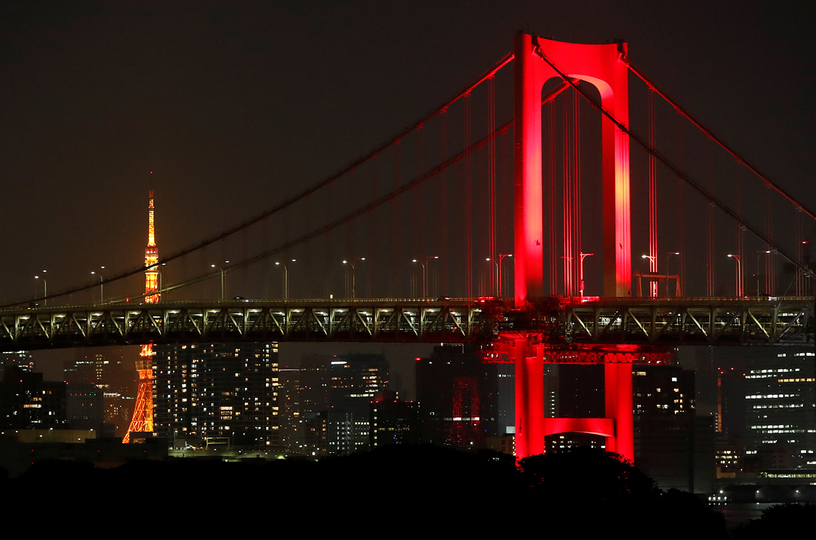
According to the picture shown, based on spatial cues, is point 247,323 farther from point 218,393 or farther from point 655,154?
point 218,393

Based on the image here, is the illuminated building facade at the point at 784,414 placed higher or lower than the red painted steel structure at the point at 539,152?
lower

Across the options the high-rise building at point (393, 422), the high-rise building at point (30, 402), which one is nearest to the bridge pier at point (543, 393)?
the high-rise building at point (393, 422)

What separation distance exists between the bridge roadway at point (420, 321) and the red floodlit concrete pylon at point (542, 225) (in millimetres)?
963

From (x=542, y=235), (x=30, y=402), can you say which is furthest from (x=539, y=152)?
(x=30, y=402)

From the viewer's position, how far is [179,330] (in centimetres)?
7381

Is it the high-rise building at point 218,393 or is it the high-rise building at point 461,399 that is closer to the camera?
the high-rise building at point 461,399

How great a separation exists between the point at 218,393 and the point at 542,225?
447ft

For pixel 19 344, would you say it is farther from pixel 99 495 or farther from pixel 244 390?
pixel 244 390

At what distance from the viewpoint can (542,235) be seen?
189 ft

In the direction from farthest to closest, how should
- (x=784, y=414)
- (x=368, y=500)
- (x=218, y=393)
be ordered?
(x=784, y=414), (x=218, y=393), (x=368, y=500)

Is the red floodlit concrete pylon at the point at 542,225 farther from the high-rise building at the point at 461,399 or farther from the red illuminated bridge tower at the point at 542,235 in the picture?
the high-rise building at the point at 461,399

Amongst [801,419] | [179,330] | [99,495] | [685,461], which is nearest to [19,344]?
[179,330]

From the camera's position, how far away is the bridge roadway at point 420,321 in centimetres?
5853

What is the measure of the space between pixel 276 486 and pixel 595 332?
1939 cm
